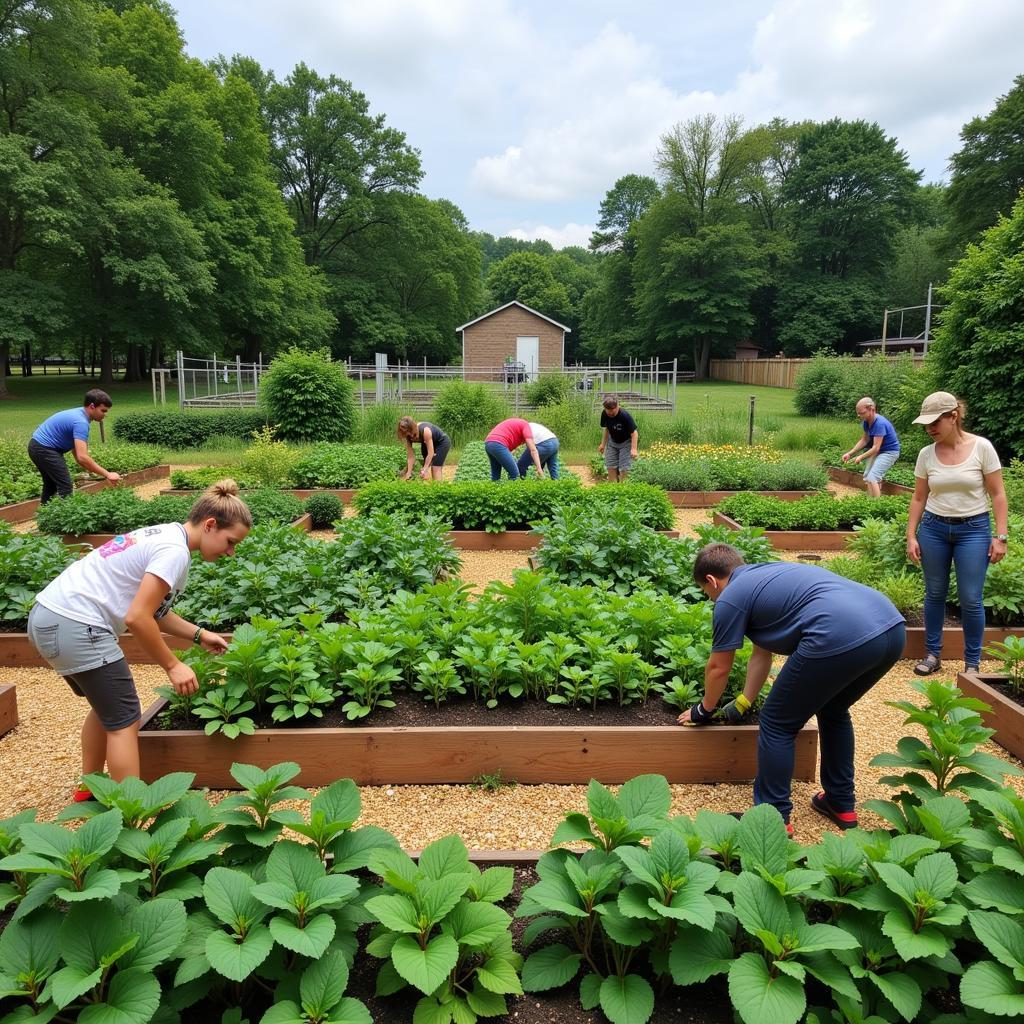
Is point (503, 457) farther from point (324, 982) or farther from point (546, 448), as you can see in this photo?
point (324, 982)

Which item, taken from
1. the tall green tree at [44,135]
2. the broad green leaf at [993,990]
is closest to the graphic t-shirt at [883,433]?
the broad green leaf at [993,990]

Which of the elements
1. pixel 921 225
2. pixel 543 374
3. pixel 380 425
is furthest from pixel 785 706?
pixel 921 225

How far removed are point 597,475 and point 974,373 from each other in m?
6.32

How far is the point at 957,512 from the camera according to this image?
4.39 meters

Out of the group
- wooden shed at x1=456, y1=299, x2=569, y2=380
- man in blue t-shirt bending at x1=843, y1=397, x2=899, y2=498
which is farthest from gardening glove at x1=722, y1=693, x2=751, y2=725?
wooden shed at x1=456, y1=299, x2=569, y2=380

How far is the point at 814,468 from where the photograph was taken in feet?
37.1

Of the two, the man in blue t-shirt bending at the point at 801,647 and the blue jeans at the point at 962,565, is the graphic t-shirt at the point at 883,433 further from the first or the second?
the man in blue t-shirt bending at the point at 801,647

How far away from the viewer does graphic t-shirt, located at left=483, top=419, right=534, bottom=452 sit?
912 centimetres

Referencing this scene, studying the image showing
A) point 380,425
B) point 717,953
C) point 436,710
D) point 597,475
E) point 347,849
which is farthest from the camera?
point 380,425

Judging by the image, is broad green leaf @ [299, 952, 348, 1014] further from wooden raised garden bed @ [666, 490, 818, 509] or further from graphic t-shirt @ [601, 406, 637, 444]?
wooden raised garden bed @ [666, 490, 818, 509]

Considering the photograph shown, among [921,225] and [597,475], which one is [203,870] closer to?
[597,475]

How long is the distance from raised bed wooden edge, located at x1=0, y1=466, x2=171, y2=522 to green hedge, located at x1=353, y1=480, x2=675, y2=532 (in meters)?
4.14

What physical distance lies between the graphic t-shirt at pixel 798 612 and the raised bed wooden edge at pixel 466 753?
0.84 m

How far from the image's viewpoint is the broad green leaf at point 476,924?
1815 mm
